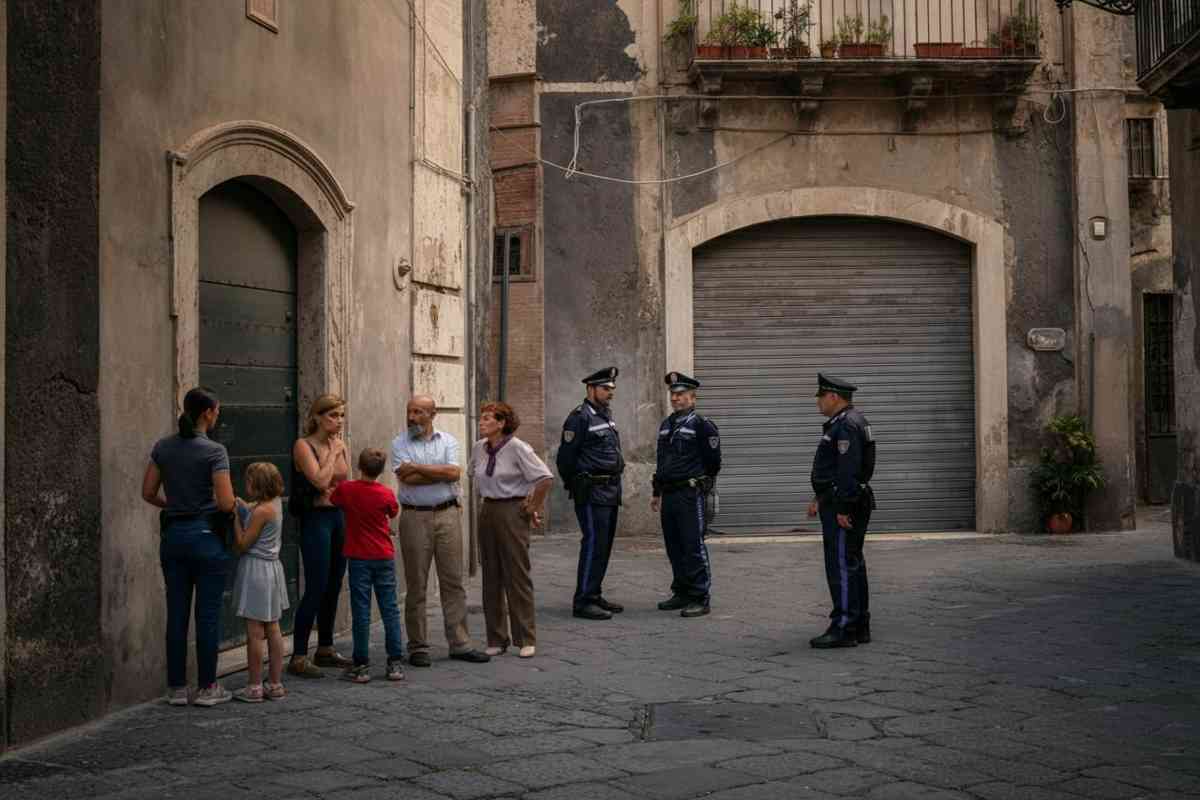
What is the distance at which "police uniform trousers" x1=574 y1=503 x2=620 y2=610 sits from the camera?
400 inches

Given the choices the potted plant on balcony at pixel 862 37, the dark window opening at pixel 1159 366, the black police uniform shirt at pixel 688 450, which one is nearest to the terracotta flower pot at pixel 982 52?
the potted plant on balcony at pixel 862 37

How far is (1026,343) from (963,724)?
Answer: 35.9 feet

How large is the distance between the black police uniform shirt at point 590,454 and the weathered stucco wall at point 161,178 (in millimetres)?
1325

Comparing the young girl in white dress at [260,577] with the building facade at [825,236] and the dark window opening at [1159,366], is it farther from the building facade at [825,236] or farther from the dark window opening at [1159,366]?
the dark window opening at [1159,366]

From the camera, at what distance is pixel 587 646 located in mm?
8859

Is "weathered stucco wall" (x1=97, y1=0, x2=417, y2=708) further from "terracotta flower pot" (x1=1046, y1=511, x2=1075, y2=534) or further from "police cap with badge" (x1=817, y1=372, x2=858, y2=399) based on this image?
"terracotta flower pot" (x1=1046, y1=511, x2=1075, y2=534)

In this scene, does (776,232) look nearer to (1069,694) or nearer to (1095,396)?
(1095,396)

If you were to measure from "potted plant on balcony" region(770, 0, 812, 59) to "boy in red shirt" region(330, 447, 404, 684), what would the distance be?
9786 millimetres

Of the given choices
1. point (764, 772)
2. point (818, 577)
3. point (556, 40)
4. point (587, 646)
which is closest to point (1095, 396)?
point (818, 577)

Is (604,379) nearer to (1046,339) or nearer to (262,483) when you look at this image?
(262,483)

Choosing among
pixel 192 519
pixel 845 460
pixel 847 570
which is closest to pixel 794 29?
pixel 845 460

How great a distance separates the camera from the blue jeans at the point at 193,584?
6.93 metres

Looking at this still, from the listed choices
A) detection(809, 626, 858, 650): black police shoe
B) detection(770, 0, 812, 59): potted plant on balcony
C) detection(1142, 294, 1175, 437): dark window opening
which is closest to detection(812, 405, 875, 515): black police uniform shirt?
detection(809, 626, 858, 650): black police shoe

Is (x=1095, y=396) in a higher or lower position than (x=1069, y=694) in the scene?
higher
